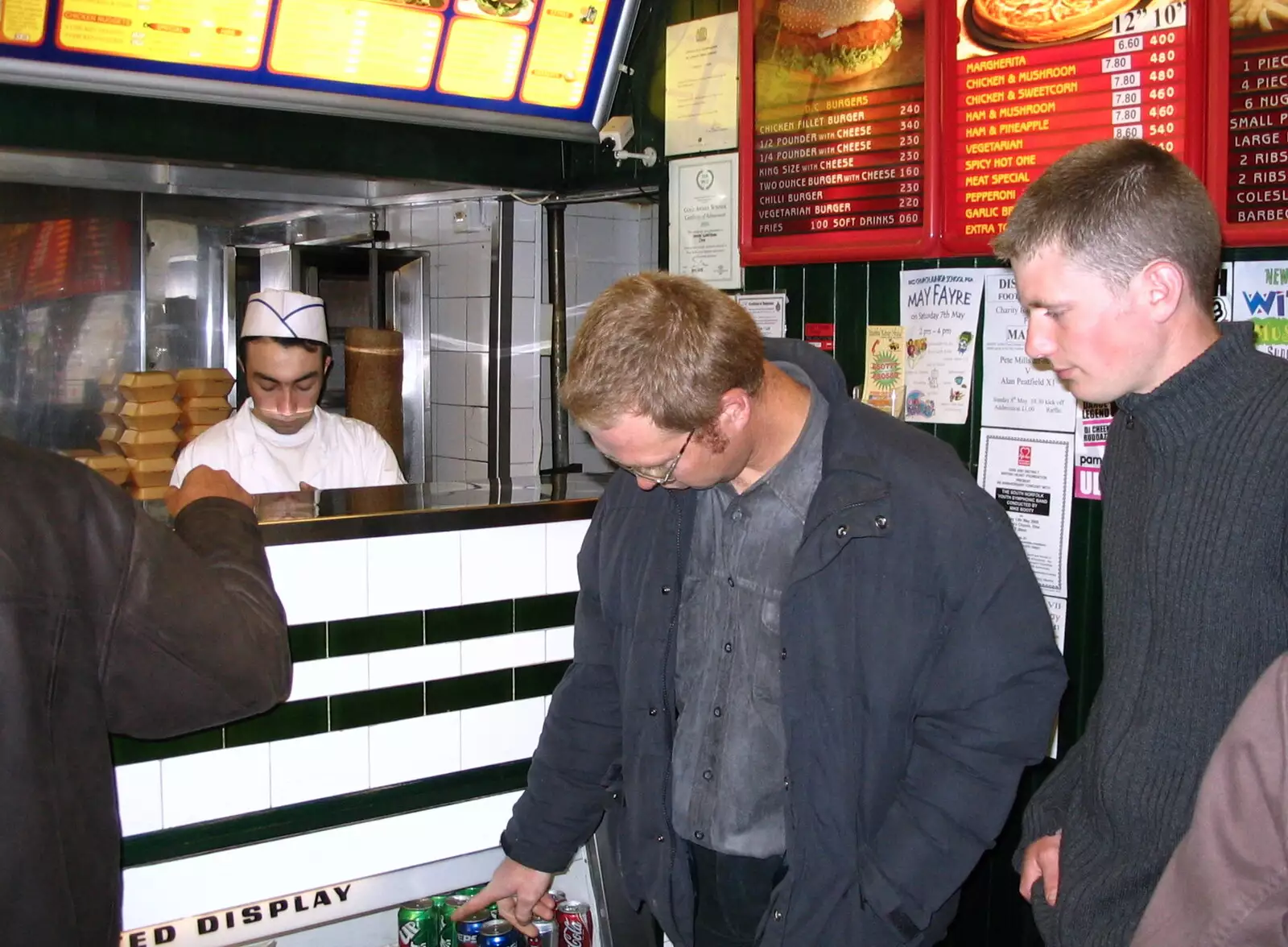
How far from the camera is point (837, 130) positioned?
336 cm

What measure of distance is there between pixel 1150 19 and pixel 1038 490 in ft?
3.48

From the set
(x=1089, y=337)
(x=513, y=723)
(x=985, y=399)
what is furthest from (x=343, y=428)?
(x=1089, y=337)

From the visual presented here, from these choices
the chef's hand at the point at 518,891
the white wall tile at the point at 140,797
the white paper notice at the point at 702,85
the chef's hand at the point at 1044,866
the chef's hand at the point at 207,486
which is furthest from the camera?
the white paper notice at the point at 702,85

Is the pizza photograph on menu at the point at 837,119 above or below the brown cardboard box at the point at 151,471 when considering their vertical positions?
above

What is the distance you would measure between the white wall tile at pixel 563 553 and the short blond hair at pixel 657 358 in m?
1.18

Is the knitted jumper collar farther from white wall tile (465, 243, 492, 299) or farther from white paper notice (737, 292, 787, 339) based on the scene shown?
white wall tile (465, 243, 492, 299)

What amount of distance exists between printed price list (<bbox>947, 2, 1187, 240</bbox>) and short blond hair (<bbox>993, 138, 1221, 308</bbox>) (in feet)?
3.56

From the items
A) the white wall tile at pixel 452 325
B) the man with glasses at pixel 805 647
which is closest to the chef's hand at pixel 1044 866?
the man with glasses at pixel 805 647

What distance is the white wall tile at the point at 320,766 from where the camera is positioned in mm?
2611

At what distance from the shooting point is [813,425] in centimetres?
192

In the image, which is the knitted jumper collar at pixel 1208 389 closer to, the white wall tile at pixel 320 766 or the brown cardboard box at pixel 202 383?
the white wall tile at pixel 320 766

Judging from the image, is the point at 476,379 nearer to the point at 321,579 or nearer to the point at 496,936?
the point at 321,579

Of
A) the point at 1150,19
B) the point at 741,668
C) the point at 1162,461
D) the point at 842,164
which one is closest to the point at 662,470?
the point at 741,668

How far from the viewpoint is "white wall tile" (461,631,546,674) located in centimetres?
284
